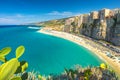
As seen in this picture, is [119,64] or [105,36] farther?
[105,36]

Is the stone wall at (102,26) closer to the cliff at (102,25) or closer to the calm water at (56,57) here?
the cliff at (102,25)

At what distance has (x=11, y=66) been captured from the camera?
0.89 metres

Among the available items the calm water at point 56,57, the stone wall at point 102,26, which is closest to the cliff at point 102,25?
the stone wall at point 102,26

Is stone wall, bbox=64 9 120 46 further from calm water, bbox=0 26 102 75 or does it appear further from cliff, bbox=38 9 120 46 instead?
calm water, bbox=0 26 102 75

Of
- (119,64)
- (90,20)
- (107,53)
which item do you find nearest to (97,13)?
(90,20)

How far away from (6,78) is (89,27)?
60493mm

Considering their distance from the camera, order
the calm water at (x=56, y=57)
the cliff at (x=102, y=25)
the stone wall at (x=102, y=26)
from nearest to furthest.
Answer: the calm water at (x=56, y=57), the stone wall at (x=102, y=26), the cliff at (x=102, y=25)

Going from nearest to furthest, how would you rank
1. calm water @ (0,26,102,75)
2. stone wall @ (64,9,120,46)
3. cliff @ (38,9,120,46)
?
calm water @ (0,26,102,75) → stone wall @ (64,9,120,46) → cliff @ (38,9,120,46)

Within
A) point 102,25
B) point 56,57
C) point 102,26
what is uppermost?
point 102,25

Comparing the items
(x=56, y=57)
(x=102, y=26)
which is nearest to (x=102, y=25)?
(x=102, y=26)

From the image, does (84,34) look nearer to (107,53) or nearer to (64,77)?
(107,53)

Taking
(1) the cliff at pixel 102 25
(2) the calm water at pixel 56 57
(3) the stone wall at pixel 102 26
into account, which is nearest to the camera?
(2) the calm water at pixel 56 57

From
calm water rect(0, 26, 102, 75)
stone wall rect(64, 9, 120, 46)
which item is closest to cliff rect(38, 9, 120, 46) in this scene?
stone wall rect(64, 9, 120, 46)

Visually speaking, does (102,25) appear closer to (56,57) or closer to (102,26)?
(102,26)
